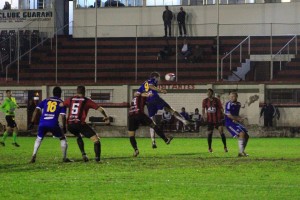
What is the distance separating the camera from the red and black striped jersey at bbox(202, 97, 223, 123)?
28.5 meters

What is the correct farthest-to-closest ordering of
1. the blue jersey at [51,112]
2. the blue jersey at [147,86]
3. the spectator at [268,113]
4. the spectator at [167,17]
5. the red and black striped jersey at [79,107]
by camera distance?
the spectator at [167,17]
the spectator at [268,113]
the blue jersey at [147,86]
the blue jersey at [51,112]
the red and black striped jersey at [79,107]

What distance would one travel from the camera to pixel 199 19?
186 feet

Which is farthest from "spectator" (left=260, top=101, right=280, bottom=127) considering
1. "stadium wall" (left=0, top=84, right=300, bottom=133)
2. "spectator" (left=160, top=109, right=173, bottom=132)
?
"spectator" (left=160, top=109, right=173, bottom=132)

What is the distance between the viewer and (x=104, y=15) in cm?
5928

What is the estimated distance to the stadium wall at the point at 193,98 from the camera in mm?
45375

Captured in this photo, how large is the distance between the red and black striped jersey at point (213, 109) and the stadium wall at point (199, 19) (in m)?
22.8

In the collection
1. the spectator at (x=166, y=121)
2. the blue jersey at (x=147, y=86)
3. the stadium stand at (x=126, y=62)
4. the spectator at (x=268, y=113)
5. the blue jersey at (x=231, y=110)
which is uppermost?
the stadium stand at (x=126, y=62)

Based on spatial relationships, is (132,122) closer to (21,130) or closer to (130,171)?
(130,171)

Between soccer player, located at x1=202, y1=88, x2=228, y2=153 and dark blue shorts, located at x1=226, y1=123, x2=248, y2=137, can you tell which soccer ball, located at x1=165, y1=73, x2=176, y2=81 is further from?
dark blue shorts, located at x1=226, y1=123, x2=248, y2=137

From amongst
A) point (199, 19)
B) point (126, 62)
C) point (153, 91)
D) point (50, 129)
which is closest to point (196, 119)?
point (126, 62)

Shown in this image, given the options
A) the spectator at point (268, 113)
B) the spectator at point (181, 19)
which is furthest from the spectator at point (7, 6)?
the spectator at point (268, 113)

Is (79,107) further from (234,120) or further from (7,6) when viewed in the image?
(7,6)

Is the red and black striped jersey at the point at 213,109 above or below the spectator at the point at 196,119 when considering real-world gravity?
above

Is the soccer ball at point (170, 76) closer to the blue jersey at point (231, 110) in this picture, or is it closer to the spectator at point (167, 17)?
the spectator at point (167, 17)
